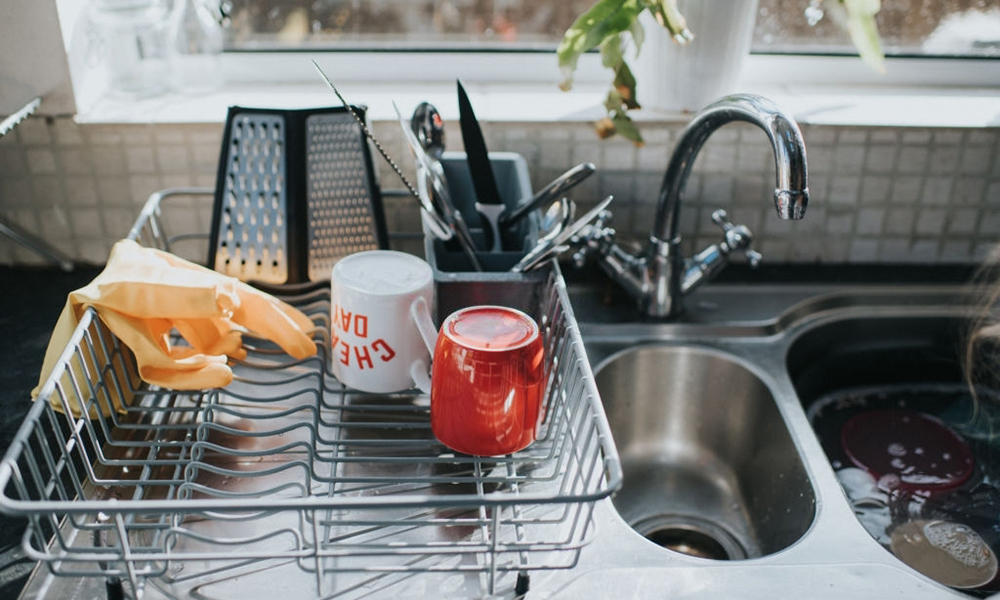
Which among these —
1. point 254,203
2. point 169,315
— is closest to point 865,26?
point 254,203

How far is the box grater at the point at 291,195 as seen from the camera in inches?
39.4

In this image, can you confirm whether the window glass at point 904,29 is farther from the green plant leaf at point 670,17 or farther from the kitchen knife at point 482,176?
the kitchen knife at point 482,176

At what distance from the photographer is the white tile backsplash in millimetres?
1134

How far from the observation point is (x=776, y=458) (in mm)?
988

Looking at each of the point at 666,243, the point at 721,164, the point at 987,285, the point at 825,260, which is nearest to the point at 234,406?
the point at 666,243

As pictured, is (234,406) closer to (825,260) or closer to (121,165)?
(121,165)

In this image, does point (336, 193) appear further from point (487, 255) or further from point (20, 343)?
point (20, 343)

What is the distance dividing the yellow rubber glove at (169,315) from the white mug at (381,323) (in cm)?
9

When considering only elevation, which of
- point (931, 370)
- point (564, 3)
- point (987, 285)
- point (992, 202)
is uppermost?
point (564, 3)

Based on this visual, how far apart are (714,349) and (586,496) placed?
502 millimetres

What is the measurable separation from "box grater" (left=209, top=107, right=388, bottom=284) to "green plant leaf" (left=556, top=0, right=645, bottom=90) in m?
0.27

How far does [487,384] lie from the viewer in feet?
2.43

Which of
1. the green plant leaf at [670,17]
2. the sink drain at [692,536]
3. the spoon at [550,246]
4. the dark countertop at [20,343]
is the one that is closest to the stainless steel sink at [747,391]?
the sink drain at [692,536]

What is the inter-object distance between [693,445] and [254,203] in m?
0.59
